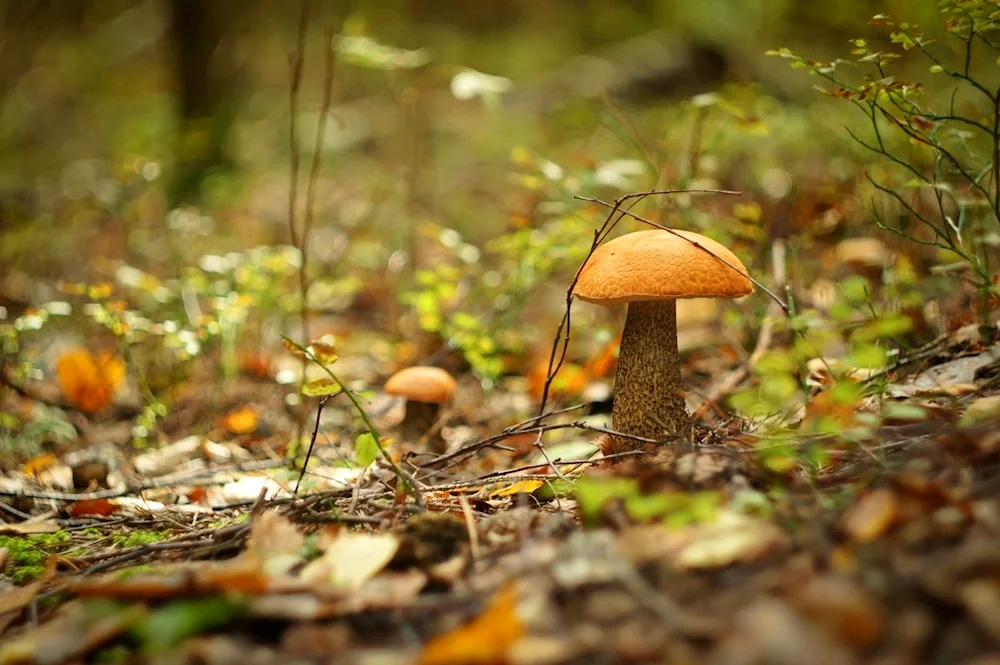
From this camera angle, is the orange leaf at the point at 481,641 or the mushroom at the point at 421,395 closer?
the orange leaf at the point at 481,641

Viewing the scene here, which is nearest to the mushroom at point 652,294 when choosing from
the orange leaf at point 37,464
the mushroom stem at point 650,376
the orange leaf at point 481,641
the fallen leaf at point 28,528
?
the mushroom stem at point 650,376

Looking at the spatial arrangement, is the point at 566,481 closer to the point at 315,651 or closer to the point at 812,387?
the point at 315,651

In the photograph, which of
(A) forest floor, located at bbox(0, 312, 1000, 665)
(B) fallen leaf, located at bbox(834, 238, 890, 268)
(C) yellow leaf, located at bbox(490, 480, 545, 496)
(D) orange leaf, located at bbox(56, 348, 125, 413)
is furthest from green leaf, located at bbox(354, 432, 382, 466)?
(B) fallen leaf, located at bbox(834, 238, 890, 268)

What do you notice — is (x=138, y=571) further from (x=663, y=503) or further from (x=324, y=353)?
(x=663, y=503)

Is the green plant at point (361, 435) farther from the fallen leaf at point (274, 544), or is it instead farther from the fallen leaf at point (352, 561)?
the fallen leaf at point (352, 561)

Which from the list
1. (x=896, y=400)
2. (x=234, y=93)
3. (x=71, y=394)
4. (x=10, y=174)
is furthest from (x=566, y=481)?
(x=10, y=174)

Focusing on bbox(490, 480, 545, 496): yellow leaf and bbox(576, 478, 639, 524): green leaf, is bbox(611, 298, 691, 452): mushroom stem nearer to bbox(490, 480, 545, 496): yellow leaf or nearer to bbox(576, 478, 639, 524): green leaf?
bbox(490, 480, 545, 496): yellow leaf

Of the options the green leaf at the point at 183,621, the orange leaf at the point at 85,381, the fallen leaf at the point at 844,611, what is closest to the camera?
the fallen leaf at the point at 844,611
